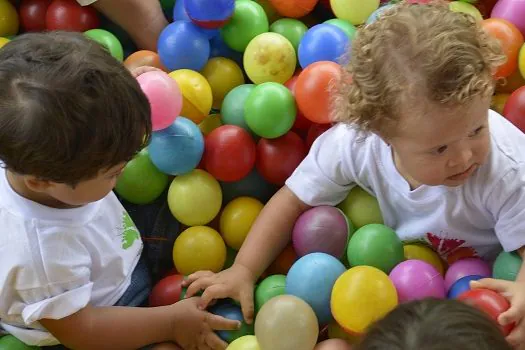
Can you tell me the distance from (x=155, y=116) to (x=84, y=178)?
254 millimetres

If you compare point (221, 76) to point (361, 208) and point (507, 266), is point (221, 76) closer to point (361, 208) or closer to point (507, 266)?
point (361, 208)

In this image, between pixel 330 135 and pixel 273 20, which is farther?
pixel 273 20

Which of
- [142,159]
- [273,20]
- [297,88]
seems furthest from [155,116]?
[273,20]

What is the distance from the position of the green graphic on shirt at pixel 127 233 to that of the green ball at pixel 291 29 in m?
0.43

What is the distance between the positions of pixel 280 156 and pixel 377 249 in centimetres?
24

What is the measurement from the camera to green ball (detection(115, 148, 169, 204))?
1188mm

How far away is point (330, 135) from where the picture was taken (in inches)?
43.8

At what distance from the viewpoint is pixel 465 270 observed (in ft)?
3.44

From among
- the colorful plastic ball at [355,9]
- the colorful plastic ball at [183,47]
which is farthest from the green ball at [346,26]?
the colorful plastic ball at [183,47]

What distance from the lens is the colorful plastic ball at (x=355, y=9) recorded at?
4.25ft

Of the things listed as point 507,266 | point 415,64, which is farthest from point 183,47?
point 507,266

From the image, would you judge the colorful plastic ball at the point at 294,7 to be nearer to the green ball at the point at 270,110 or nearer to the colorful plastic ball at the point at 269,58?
the colorful plastic ball at the point at 269,58

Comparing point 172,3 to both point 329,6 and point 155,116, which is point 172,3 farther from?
point 155,116

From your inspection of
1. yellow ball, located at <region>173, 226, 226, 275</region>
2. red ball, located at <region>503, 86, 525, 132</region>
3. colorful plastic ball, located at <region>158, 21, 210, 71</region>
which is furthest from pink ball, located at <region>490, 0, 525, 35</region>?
yellow ball, located at <region>173, 226, 226, 275</region>
